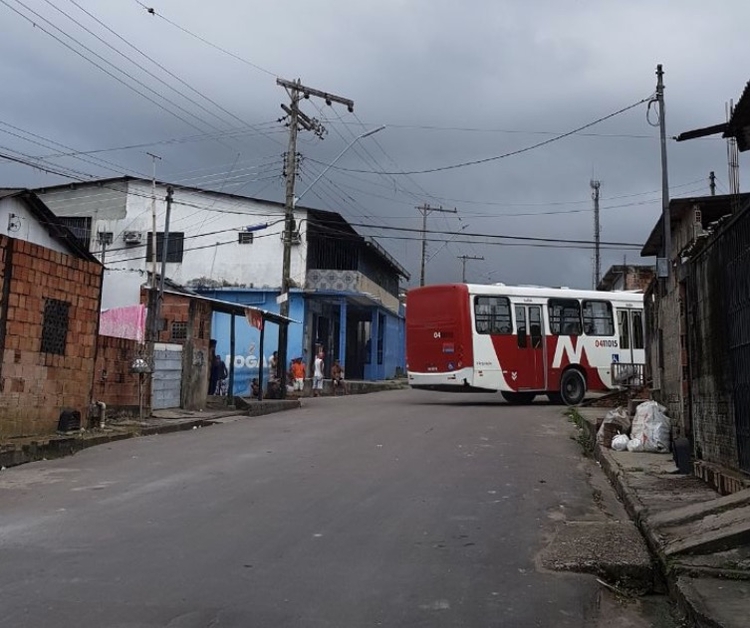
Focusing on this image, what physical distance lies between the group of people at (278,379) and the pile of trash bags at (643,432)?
14.5 meters

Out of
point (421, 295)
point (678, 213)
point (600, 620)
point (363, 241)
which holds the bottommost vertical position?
point (600, 620)

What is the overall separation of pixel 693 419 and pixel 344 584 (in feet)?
19.6

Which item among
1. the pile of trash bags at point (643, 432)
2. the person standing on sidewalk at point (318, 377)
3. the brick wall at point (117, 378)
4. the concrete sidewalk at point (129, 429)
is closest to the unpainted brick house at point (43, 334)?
the concrete sidewalk at point (129, 429)

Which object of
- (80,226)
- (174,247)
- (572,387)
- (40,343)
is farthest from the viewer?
(80,226)

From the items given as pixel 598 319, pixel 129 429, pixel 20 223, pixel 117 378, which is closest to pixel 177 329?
pixel 20 223

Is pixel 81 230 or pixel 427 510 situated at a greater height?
pixel 81 230

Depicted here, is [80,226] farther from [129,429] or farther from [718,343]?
[718,343]

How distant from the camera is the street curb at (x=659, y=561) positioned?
171 inches

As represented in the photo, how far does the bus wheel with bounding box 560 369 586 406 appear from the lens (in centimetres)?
2228

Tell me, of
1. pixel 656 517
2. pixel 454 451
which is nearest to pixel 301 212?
pixel 454 451

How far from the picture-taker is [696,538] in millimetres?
5695

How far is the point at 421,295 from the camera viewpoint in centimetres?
2248

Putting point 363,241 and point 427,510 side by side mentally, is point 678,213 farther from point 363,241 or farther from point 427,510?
point 363,241

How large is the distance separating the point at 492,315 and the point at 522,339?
3.84 ft
